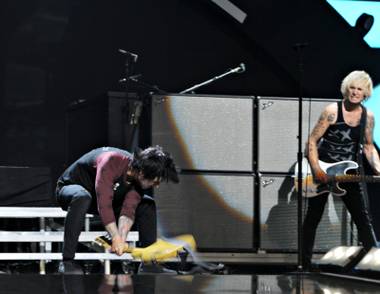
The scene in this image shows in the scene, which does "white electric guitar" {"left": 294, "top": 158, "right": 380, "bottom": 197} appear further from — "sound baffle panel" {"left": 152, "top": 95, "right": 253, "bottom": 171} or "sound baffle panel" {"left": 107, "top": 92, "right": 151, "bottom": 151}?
"sound baffle panel" {"left": 107, "top": 92, "right": 151, "bottom": 151}

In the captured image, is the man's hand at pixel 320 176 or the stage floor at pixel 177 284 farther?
the man's hand at pixel 320 176

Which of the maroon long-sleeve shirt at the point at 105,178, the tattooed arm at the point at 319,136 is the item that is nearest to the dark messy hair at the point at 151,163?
the maroon long-sleeve shirt at the point at 105,178

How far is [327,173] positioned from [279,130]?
18.6 inches

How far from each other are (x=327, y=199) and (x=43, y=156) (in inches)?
80.3

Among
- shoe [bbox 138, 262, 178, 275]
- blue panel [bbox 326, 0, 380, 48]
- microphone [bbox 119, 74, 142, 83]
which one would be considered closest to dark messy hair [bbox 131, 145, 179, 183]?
shoe [bbox 138, 262, 178, 275]

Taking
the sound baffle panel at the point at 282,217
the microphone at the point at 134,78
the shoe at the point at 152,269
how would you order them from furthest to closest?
1. the microphone at the point at 134,78
2. the sound baffle panel at the point at 282,217
3. the shoe at the point at 152,269

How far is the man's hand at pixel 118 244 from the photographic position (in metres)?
4.20

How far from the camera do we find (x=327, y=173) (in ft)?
16.3

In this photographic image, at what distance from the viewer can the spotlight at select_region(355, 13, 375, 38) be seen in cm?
628

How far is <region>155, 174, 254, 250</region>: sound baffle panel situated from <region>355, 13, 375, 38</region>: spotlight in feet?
5.79

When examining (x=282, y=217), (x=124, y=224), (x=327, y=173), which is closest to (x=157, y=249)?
(x=124, y=224)

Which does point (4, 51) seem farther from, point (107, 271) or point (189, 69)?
point (107, 271)

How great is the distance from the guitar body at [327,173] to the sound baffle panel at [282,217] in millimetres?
205

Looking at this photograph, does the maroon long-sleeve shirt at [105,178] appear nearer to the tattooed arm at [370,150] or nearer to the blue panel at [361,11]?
the tattooed arm at [370,150]
